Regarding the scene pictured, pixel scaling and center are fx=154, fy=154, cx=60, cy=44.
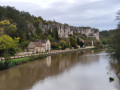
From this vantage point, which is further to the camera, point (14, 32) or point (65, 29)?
point (65, 29)

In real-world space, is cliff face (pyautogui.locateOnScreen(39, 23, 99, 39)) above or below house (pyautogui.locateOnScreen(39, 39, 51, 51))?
above

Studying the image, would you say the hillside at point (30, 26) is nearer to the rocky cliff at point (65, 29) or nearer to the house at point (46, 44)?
the rocky cliff at point (65, 29)

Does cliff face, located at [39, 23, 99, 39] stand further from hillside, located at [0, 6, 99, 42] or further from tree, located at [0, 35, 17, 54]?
tree, located at [0, 35, 17, 54]

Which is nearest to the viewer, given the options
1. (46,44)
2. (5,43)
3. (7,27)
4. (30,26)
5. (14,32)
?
(5,43)

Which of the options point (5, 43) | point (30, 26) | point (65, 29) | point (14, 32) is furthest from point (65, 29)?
point (5, 43)

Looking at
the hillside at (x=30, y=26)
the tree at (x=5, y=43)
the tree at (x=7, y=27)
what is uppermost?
the hillside at (x=30, y=26)

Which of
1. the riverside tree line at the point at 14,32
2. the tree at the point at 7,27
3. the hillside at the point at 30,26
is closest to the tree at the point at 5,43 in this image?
the riverside tree line at the point at 14,32

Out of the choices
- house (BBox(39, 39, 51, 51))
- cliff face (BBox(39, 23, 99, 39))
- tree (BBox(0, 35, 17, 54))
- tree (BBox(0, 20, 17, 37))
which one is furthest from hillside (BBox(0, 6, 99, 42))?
tree (BBox(0, 35, 17, 54))

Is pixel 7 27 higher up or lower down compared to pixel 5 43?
higher up

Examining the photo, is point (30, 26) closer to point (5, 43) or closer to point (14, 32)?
point (14, 32)

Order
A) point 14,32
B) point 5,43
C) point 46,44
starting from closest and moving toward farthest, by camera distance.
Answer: point 5,43 < point 14,32 < point 46,44

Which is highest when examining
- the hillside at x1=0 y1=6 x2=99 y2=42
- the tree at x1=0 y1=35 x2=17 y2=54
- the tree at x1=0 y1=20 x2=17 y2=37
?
the hillside at x1=0 y1=6 x2=99 y2=42

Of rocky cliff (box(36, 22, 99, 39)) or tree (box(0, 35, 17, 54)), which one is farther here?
rocky cliff (box(36, 22, 99, 39))

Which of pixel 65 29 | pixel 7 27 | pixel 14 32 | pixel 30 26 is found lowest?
pixel 14 32
